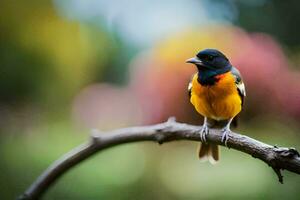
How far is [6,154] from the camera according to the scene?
143 centimetres

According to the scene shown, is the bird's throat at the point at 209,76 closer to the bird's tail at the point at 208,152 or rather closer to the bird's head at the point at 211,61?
the bird's head at the point at 211,61

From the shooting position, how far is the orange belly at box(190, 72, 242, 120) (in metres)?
0.81

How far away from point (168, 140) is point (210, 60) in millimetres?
120


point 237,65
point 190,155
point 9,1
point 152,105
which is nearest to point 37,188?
point 237,65

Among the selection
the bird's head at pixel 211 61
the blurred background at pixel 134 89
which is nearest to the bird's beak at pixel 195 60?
the bird's head at pixel 211 61

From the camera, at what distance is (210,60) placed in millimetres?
708

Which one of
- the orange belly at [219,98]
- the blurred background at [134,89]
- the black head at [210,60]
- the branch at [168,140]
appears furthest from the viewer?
the blurred background at [134,89]

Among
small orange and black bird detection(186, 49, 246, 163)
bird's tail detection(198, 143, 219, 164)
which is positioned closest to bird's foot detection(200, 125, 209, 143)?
small orange and black bird detection(186, 49, 246, 163)

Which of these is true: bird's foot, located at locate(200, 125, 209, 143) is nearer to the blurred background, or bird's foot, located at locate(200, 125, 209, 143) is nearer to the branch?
the branch

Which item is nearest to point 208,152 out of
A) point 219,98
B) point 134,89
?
point 219,98

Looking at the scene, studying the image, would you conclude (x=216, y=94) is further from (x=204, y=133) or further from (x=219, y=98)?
(x=204, y=133)

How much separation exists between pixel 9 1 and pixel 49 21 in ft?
0.33

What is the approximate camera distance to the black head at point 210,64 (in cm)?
68

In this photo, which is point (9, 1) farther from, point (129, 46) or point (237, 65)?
point (237, 65)
